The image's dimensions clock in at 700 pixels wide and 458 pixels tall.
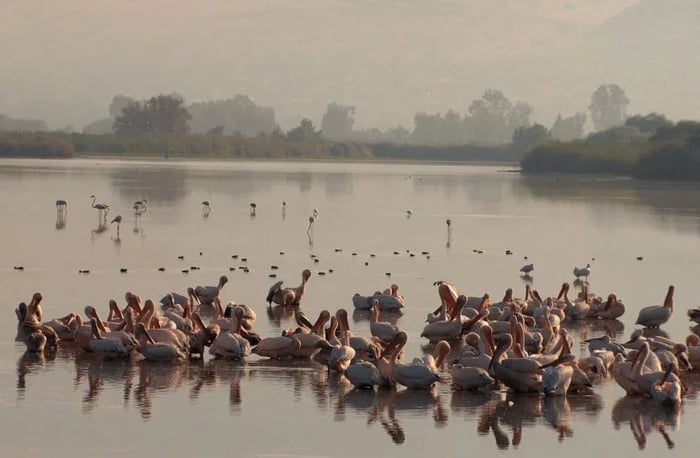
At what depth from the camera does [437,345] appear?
16.4 meters

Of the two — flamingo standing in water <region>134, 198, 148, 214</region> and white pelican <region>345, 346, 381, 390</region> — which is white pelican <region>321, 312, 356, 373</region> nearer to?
white pelican <region>345, 346, 381, 390</region>

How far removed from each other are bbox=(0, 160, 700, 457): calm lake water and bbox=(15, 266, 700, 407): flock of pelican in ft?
0.73

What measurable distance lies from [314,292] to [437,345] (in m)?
7.90

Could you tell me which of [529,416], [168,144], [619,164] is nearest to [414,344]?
[529,416]

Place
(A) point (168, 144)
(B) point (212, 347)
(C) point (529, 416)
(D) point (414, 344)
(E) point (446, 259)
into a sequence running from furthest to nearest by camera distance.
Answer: (A) point (168, 144)
(E) point (446, 259)
(D) point (414, 344)
(B) point (212, 347)
(C) point (529, 416)

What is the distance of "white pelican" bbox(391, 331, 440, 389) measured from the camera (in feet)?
48.8

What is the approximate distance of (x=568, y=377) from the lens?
14828 millimetres

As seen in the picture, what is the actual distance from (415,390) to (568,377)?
158 cm

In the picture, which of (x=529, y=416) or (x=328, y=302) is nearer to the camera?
(x=529, y=416)

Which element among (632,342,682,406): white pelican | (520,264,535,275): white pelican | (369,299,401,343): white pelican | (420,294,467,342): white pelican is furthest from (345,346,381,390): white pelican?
(520,264,535,275): white pelican

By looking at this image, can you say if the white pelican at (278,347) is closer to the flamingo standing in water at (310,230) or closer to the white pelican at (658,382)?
the white pelican at (658,382)

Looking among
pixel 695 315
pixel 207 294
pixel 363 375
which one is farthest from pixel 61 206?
pixel 363 375

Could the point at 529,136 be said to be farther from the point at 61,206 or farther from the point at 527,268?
the point at 527,268

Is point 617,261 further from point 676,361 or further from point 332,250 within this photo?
point 676,361
